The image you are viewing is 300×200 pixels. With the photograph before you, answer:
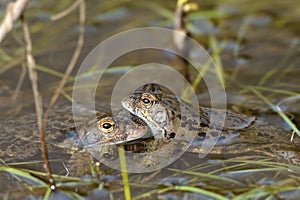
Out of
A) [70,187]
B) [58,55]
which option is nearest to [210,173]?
[70,187]

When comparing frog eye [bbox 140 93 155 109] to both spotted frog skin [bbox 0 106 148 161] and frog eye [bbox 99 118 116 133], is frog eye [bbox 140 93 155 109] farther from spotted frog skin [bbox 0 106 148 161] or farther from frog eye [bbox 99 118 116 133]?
frog eye [bbox 99 118 116 133]

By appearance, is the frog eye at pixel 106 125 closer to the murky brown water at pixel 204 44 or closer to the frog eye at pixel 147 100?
the frog eye at pixel 147 100

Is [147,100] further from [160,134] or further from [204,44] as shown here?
[204,44]

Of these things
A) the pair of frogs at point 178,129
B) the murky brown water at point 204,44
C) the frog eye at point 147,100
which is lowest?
the pair of frogs at point 178,129

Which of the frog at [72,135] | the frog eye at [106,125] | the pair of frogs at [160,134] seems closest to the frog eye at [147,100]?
the pair of frogs at [160,134]

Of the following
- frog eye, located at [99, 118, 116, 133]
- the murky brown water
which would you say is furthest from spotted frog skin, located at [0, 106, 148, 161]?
the murky brown water

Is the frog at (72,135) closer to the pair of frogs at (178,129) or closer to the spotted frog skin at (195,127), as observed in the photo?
the pair of frogs at (178,129)

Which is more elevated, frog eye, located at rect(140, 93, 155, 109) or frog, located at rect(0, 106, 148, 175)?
frog eye, located at rect(140, 93, 155, 109)

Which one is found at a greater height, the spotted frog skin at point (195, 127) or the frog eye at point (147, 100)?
the frog eye at point (147, 100)

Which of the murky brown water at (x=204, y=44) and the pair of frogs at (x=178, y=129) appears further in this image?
the pair of frogs at (x=178, y=129)
